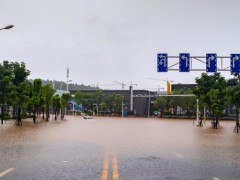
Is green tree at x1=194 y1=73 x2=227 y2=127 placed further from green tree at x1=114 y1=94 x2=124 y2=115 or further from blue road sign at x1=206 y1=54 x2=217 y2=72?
green tree at x1=114 y1=94 x2=124 y2=115

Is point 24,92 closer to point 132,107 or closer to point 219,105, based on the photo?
point 219,105

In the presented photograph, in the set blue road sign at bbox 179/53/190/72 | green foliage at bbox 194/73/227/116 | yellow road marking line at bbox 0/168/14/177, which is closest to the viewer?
yellow road marking line at bbox 0/168/14/177

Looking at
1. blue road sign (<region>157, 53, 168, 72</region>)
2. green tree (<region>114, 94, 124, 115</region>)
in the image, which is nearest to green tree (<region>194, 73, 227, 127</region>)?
blue road sign (<region>157, 53, 168, 72</region>)

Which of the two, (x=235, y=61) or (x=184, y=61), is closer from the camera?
(x=235, y=61)

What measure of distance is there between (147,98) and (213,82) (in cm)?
8681

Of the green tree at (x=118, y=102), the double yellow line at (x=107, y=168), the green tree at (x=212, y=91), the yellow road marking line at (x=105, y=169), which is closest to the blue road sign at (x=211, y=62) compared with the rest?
A: the green tree at (x=212, y=91)

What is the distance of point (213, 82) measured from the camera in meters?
57.2

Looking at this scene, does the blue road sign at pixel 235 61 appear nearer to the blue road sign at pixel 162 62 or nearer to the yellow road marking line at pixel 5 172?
the blue road sign at pixel 162 62

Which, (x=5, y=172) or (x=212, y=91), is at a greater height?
(x=212, y=91)

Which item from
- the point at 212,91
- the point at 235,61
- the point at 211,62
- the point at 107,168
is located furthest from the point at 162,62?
the point at 107,168

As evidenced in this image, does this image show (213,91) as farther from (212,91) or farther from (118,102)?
(118,102)

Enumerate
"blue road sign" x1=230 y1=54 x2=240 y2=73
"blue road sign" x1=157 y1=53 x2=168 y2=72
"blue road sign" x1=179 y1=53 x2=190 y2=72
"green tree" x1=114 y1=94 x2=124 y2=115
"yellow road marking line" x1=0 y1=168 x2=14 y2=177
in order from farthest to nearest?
"green tree" x1=114 y1=94 x2=124 y2=115, "blue road sign" x1=179 y1=53 x2=190 y2=72, "blue road sign" x1=157 y1=53 x2=168 y2=72, "blue road sign" x1=230 y1=54 x2=240 y2=73, "yellow road marking line" x1=0 y1=168 x2=14 y2=177

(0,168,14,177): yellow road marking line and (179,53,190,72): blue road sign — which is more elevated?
(179,53,190,72): blue road sign

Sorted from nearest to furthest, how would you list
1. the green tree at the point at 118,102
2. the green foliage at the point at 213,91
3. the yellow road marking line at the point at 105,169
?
the yellow road marking line at the point at 105,169, the green foliage at the point at 213,91, the green tree at the point at 118,102
